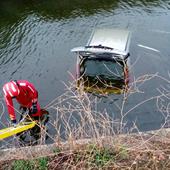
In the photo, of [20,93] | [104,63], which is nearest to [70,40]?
[104,63]

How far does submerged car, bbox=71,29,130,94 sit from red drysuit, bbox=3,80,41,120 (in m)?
1.72

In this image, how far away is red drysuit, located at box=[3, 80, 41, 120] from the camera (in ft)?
→ 32.1

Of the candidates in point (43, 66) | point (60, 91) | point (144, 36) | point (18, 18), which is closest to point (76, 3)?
point (18, 18)

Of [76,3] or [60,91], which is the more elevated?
[76,3]

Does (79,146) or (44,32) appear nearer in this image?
(79,146)

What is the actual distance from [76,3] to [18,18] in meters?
3.67

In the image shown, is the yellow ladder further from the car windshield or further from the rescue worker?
the car windshield

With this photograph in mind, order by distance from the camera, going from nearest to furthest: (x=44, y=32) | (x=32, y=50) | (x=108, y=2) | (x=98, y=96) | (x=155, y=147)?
(x=155, y=147) → (x=98, y=96) → (x=32, y=50) → (x=44, y=32) → (x=108, y=2)

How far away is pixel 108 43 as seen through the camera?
12.3 meters

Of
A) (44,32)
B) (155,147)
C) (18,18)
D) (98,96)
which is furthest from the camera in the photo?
(18,18)

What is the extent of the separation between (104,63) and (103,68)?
0.22 meters

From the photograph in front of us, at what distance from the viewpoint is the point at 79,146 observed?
7152 mm

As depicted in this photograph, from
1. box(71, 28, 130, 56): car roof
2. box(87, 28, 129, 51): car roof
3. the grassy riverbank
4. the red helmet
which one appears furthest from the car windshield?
the grassy riverbank

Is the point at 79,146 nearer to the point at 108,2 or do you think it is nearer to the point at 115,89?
the point at 115,89
